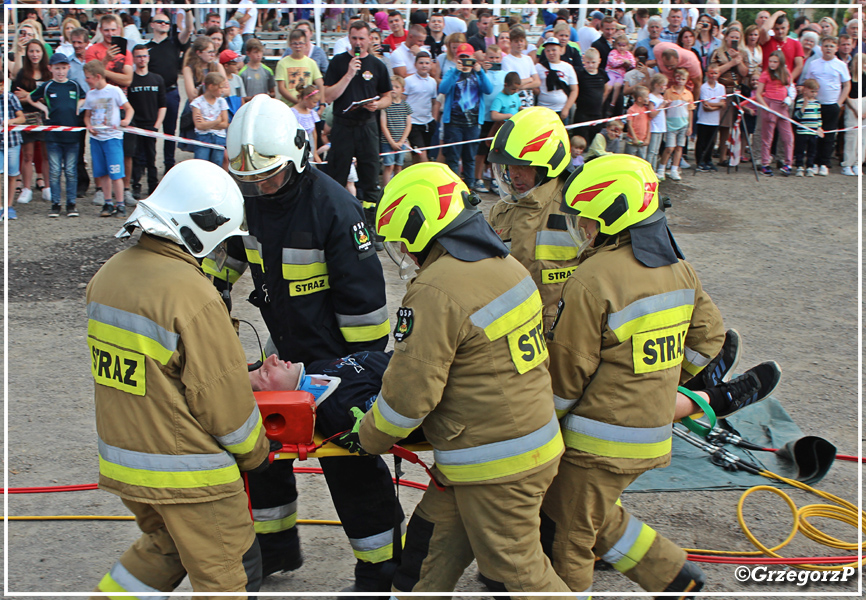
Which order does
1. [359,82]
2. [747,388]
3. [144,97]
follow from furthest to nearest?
[144,97] < [359,82] < [747,388]

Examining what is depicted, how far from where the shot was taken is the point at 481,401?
3051 mm

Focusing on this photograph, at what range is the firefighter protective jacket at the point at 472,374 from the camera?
116 inches

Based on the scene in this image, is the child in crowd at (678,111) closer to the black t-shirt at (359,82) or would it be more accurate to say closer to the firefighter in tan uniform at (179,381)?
the black t-shirt at (359,82)

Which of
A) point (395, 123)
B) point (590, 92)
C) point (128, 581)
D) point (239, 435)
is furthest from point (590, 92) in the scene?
point (128, 581)

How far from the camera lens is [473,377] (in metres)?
3.04

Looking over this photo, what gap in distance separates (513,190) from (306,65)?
6.43m

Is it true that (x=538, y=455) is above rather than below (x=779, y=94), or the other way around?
below

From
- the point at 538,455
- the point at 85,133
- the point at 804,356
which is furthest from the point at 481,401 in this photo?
the point at 85,133

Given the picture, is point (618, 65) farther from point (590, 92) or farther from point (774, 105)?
point (774, 105)

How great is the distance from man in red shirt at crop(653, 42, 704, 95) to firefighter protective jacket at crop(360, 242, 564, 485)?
1041 centimetres

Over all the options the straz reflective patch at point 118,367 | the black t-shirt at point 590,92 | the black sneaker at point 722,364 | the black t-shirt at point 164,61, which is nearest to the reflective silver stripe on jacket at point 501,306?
the straz reflective patch at point 118,367

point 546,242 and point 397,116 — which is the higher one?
point 397,116

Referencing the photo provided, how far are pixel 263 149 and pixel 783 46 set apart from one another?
1275cm

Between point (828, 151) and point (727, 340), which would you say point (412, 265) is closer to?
point (727, 340)
